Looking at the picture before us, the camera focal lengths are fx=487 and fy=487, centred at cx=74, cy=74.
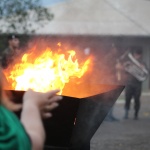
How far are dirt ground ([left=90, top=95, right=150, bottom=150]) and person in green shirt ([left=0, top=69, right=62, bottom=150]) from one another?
5.55 metres

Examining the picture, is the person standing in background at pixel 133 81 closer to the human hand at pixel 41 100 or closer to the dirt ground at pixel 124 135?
the dirt ground at pixel 124 135

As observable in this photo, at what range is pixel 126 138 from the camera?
862cm

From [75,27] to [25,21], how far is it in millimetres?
10272

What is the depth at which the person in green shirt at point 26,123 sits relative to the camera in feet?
5.86

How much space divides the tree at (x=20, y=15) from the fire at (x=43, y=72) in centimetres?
644

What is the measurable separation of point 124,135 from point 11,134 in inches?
289

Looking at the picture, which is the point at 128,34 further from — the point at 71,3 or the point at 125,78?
the point at 125,78

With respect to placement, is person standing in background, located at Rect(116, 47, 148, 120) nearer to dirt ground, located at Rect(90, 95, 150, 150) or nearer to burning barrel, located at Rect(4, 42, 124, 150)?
dirt ground, located at Rect(90, 95, 150, 150)

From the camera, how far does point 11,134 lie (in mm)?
1780

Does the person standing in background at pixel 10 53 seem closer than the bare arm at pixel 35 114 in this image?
No

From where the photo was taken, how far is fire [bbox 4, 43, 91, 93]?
184 inches

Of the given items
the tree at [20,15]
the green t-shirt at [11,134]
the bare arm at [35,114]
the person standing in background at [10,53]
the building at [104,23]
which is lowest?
the building at [104,23]

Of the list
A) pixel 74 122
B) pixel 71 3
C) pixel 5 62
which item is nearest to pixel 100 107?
pixel 74 122

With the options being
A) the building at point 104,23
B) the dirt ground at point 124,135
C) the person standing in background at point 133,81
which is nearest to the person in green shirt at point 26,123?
the dirt ground at point 124,135
